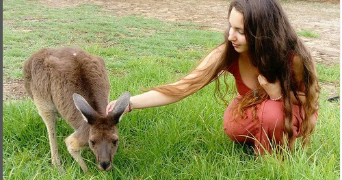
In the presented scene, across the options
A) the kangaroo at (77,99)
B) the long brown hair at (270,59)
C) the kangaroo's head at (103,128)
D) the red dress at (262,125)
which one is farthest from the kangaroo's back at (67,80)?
the red dress at (262,125)

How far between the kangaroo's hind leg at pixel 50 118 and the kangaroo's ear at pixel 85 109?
443mm

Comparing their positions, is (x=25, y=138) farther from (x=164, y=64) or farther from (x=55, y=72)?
(x=164, y=64)

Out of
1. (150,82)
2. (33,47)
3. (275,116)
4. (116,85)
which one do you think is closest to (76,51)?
(116,85)

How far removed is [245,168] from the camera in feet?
8.60

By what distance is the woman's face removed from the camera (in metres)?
2.59

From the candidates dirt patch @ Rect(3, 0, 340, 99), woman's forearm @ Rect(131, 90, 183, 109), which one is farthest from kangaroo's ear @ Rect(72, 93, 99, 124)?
dirt patch @ Rect(3, 0, 340, 99)

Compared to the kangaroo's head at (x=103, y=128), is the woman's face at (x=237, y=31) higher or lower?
higher

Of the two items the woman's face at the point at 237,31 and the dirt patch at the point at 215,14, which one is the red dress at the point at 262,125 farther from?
the dirt patch at the point at 215,14

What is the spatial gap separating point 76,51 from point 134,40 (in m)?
3.36

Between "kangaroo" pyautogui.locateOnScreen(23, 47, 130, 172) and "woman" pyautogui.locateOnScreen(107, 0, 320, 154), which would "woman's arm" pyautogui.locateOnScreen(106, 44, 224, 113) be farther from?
"kangaroo" pyautogui.locateOnScreen(23, 47, 130, 172)

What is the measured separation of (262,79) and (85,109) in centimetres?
117

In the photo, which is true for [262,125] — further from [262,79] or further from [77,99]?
[77,99]

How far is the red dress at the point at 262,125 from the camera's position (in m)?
2.79

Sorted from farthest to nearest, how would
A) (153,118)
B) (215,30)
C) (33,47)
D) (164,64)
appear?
(215,30), (33,47), (164,64), (153,118)
